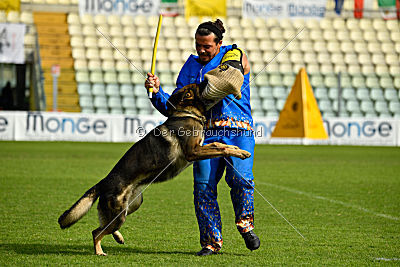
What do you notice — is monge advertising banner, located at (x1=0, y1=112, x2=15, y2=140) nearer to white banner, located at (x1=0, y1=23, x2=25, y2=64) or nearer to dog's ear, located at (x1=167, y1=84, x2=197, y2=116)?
white banner, located at (x1=0, y1=23, x2=25, y2=64)

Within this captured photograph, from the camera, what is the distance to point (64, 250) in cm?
544

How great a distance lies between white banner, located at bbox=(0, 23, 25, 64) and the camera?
23.2 m

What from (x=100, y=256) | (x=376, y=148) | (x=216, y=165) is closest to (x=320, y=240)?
(x=216, y=165)

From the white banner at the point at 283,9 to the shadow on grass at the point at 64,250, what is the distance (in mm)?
19950

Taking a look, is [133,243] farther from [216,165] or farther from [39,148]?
[39,148]

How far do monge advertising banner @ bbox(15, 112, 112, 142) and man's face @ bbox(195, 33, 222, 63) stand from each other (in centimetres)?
1598

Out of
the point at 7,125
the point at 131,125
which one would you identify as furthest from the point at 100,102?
the point at 7,125

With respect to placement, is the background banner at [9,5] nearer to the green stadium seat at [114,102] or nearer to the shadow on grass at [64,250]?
the green stadium seat at [114,102]

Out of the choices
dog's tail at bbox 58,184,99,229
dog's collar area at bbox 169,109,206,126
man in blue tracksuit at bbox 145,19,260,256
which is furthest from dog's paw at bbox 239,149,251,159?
dog's tail at bbox 58,184,99,229

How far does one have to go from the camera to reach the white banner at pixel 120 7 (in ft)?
78.9

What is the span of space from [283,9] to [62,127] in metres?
10.1

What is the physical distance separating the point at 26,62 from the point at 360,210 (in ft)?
64.3

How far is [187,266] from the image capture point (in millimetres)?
4789

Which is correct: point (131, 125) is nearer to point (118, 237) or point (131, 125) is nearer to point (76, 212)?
point (118, 237)
